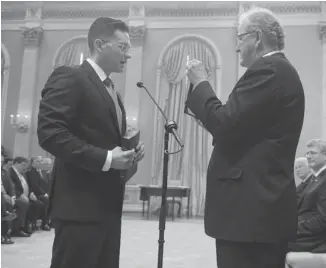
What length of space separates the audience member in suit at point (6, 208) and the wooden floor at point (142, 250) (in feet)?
0.68

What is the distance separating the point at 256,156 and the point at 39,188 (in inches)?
237

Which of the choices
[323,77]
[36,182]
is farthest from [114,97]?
[323,77]

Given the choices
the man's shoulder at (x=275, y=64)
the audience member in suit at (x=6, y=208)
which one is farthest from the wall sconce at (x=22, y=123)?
the man's shoulder at (x=275, y=64)

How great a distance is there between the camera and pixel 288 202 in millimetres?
1559

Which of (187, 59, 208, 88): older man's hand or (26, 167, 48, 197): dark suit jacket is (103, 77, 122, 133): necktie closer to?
(187, 59, 208, 88): older man's hand

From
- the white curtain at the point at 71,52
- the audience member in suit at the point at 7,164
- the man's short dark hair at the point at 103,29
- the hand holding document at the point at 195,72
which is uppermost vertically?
the white curtain at the point at 71,52

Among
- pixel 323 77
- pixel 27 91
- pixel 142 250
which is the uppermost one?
pixel 323 77

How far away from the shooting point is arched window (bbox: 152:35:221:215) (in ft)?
34.7

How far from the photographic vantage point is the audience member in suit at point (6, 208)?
207 inches

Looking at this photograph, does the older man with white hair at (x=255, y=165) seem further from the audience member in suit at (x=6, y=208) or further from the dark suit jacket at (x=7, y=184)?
the dark suit jacket at (x=7, y=184)

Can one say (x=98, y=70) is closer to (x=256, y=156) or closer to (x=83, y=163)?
(x=83, y=163)

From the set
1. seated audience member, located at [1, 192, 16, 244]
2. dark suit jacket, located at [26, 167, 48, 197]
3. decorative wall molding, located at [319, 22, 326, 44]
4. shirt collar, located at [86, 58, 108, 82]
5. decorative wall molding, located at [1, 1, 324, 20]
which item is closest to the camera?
shirt collar, located at [86, 58, 108, 82]

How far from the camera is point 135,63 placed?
1107cm

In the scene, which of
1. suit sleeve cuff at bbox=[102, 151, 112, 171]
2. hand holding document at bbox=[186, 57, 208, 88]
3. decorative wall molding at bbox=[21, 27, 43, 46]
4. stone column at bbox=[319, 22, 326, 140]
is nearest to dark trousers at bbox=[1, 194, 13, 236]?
suit sleeve cuff at bbox=[102, 151, 112, 171]
